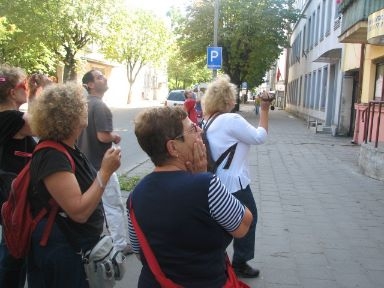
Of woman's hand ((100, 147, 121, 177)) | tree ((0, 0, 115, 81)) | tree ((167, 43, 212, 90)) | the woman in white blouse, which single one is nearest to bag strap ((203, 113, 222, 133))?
the woman in white blouse

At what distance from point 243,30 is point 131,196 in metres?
27.8

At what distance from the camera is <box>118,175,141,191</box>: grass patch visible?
7909mm

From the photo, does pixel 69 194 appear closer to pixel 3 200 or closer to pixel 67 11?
pixel 3 200

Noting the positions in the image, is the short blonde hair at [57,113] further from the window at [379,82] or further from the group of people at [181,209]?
the window at [379,82]

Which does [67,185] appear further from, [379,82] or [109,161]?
[379,82]

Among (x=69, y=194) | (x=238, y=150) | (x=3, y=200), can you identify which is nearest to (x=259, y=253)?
(x=238, y=150)

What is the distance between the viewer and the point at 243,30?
2892 cm

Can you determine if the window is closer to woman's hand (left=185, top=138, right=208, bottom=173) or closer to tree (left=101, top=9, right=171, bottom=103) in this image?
woman's hand (left=185, top=138, right=208, bottom=173)

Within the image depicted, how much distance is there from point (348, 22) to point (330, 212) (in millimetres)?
9214

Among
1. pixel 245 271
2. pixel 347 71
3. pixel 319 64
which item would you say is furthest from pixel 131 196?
pixel 319 64

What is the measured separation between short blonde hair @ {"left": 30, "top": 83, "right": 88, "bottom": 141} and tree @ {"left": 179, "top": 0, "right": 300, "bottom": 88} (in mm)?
26794

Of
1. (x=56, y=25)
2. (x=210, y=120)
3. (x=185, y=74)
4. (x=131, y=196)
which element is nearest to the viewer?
(x=131, y=196)

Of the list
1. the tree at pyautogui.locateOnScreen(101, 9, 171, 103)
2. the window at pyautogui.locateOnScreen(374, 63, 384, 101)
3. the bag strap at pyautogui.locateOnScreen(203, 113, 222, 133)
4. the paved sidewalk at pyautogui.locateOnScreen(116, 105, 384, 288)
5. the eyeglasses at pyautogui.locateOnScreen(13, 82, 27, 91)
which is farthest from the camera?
the tree at pyautogui.locateOnScreen(101, 9, 171, 103)

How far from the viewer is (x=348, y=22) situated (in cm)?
1439
